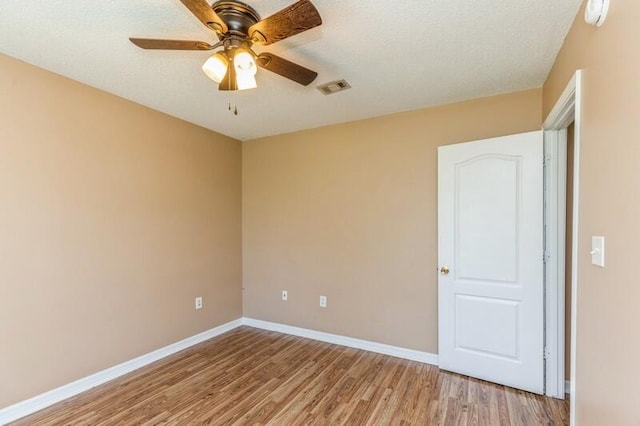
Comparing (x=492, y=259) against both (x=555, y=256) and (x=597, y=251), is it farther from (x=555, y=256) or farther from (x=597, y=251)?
(x=597, y=251)

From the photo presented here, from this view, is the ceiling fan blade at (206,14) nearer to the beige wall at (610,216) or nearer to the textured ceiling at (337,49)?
the textured ceiling at (337,49)

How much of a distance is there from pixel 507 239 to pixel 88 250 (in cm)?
331

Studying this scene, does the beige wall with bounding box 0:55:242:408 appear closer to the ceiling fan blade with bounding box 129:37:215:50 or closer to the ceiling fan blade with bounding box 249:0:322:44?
the ceiling fan blade with bounding box 129:37:215:50

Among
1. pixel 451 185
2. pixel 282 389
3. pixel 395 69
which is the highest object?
pixel 395 69

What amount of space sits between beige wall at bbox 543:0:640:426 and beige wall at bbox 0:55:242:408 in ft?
10.5

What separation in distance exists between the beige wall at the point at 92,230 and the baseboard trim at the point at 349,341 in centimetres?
58

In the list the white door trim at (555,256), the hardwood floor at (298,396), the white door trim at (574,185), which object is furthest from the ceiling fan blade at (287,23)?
the hardwood floor at (298,396)

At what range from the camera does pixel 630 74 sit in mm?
1070

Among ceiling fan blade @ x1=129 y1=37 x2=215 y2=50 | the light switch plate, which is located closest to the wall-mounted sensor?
the light switch plate

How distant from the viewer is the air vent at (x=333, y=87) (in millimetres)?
2432

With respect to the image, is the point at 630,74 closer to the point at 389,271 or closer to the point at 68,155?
the point at 389,271

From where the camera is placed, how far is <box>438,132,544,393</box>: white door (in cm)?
234

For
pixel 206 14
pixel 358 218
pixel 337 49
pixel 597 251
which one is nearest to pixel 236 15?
pixel 206 14

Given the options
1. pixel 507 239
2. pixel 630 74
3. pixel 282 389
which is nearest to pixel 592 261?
pixel 630 74
